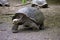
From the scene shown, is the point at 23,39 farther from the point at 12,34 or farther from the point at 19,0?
the point at 19,0

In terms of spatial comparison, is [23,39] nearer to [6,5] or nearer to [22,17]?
[22,17]

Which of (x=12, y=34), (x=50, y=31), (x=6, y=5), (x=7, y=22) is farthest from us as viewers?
(x=6, y=5)

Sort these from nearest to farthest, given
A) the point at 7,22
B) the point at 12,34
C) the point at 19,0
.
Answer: the point at 12,34, the point at 7,22, the point at 19,0

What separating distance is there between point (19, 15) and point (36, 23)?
35 cm

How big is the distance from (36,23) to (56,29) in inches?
17.0

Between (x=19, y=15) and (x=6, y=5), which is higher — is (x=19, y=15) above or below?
above

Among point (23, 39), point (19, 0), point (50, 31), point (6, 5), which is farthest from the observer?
point (19, 0)

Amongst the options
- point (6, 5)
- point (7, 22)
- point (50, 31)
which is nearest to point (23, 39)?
point (50, 31)

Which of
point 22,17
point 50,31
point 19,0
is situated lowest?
point 19,0

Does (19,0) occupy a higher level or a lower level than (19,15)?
lower

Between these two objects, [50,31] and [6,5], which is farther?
[6,5]

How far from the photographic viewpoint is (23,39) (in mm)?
3193

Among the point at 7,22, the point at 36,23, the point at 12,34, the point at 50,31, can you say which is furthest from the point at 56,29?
the point at 7,22

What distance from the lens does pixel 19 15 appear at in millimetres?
3654
